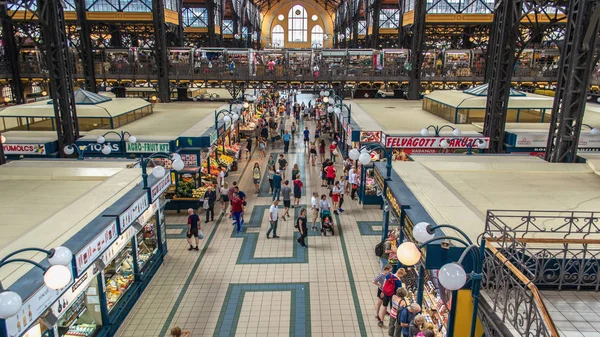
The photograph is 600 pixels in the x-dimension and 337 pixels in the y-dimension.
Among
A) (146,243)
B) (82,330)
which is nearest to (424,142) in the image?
(146,243)

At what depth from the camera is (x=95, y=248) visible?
25.6 feet

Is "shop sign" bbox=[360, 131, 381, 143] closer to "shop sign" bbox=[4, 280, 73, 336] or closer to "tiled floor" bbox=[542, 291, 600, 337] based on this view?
"tiled floor" bbox=[542, 291, 600, 337]

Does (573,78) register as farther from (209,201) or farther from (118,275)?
(118,275)

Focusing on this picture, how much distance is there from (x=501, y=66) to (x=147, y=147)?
1295 centimetres

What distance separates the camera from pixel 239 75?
98.5 feet

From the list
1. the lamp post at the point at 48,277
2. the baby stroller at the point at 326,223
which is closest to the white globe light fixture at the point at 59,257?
the lamp post at the point at 48,277

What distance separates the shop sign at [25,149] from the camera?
15.9m

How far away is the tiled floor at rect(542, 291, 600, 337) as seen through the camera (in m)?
5.64

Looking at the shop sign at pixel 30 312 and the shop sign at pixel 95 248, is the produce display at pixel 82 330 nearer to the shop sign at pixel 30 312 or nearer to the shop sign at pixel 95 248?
the shop sign at pixel 95 248

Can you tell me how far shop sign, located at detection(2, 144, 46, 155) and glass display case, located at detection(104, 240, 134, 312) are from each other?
26.1 feet

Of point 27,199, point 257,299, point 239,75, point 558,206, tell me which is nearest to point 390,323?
point 257,299

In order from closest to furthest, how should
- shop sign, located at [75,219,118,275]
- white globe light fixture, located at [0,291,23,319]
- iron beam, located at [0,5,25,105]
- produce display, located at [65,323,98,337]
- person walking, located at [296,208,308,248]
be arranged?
A: white globe light fixture, located at [0,291,23,319] < shop sign, located at [75,219,118,275] < produce display, located at [65,323,98,337] < person walking, located at [296,208,308,248] < iron beam, located at [0,5,25,105]

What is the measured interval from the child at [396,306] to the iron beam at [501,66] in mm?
9929

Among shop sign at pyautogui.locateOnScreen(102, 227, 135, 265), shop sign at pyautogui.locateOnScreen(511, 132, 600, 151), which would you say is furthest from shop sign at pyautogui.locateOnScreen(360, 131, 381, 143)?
shop sign at pyautogui.locateOnScreen(102, 227, 135, 265)
